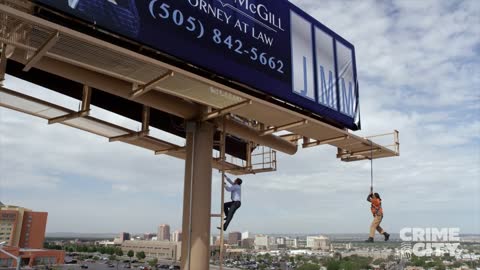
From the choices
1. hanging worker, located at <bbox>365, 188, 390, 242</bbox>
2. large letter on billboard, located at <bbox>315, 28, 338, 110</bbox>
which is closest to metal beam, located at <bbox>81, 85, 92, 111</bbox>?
large letter on billboard, located at <bbox>315, 28, 338, 110</bbox>

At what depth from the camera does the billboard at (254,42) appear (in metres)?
8.45

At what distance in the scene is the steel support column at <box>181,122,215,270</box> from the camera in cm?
1065

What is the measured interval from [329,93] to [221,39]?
500 centimetres

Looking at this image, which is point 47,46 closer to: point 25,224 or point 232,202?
point 232,202

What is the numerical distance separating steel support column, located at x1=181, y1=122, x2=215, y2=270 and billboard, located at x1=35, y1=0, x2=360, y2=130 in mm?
2242

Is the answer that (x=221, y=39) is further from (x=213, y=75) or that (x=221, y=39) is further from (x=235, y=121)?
(x=235, y=121)

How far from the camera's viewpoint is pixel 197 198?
1092cm

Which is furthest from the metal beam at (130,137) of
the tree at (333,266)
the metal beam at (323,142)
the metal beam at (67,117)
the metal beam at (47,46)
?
the tree at (333,266)

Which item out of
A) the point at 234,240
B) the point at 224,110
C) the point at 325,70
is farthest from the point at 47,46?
the point at 234,240

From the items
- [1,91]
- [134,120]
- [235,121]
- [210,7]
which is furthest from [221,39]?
[1,91]

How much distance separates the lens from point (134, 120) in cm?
1294

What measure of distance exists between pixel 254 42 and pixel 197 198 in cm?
465

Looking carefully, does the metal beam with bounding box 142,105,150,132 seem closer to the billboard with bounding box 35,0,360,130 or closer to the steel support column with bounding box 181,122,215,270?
the steel support column with bounding box 181,122,215,270

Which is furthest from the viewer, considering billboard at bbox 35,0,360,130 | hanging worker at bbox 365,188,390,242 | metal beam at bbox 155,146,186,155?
metal beam at bbox 155,146,186,155
